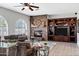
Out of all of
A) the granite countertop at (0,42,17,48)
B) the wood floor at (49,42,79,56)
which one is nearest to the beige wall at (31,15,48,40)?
the wood floor at (49,42,79,56)

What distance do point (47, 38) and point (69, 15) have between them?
1.69ft

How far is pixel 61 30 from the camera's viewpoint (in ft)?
6.42

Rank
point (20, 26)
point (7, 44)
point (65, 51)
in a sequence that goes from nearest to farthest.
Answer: point (20, 26) → point (7, 44) → point (65, 51)

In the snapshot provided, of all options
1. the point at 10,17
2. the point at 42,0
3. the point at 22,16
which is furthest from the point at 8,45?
the point at 42,0

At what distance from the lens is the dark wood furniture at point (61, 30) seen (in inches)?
73.3

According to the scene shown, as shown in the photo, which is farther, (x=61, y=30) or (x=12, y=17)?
(x=61, y=30)

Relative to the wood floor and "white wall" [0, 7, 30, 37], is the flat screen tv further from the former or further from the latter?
"white wall" [0, 7, 30, 37]

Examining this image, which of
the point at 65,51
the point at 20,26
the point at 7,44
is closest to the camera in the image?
the point at 20,26

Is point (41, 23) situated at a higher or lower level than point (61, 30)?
higher

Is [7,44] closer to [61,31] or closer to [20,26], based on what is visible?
[20,26]

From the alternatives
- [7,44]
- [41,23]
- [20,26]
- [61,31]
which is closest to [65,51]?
[61,31]

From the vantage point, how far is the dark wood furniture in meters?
1.86

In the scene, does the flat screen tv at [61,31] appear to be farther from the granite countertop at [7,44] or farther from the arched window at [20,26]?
the granite countertop at [7,44]

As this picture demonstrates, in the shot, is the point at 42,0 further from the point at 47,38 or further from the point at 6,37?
the point at 6,37
